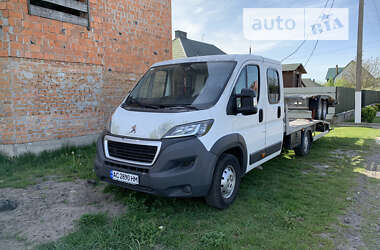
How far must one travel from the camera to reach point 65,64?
676 cm

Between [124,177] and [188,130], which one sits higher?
[188,130]

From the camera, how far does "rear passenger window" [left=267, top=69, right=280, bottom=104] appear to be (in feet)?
16.2

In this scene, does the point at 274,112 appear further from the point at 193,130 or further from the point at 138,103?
the point at 138,103

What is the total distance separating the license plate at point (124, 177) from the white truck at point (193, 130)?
13 mm

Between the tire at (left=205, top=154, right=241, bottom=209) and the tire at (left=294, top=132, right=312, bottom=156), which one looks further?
the tire at (left=294, top=132, right=312, bottom=156)

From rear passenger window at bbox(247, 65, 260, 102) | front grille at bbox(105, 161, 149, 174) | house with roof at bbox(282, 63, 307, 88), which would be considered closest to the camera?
front grille at bbox(105, 161, 149, 174)

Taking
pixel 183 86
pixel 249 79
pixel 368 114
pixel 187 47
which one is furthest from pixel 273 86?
pixel 187 47

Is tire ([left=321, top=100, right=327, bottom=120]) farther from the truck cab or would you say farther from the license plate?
the license plate

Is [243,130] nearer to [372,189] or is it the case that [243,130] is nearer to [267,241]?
[267,241]

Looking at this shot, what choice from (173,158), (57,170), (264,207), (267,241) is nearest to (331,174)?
(264,207)

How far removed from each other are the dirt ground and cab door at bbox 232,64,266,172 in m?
2.15

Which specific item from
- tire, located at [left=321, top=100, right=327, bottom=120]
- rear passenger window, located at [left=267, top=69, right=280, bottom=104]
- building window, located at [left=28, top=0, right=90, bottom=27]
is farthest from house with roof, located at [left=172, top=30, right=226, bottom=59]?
rear passenger window, located at [left=267, top=69, right=280, bottom=104]

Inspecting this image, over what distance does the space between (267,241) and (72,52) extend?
6.41 metres

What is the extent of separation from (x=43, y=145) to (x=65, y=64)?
2.13 m
